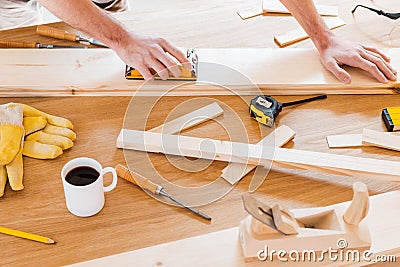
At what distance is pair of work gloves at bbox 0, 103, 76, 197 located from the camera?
140cm

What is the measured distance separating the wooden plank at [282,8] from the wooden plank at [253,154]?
0.73 meters

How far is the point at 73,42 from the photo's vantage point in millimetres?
1849

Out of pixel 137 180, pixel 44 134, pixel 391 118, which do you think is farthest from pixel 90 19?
pixel 391 118

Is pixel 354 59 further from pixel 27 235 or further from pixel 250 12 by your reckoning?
pixel 27 235

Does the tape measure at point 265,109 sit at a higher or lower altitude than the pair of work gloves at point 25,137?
higher

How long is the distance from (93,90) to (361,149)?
0.78 meters

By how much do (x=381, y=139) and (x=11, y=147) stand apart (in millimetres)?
967

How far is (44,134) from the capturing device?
1498 mm

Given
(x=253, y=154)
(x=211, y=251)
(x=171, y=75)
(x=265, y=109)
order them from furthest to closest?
(x=171, y=75) → (x=265, y=109) → (x=253, y=154) → (x=211, y=251)

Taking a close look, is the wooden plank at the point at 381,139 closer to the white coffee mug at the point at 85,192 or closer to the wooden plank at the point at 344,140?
the wooden plank at the point at 344,140

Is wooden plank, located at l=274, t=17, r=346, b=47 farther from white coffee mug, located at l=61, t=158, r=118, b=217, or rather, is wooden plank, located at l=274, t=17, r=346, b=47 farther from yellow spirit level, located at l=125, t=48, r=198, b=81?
white coffee mug, located at l=61, t=158, r=118, b=217

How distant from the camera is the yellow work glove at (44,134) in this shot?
4.81 ft

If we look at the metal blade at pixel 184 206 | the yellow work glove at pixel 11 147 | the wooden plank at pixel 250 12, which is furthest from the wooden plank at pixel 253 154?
the wooden plank at pixel 250 12

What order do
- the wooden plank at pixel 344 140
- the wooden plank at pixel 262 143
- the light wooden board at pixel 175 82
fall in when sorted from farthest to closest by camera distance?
1. the light wooden board at pixel 175 82
2. the wooden plank at pixel 344 140
3. the wooden plank at pixel 262 143
